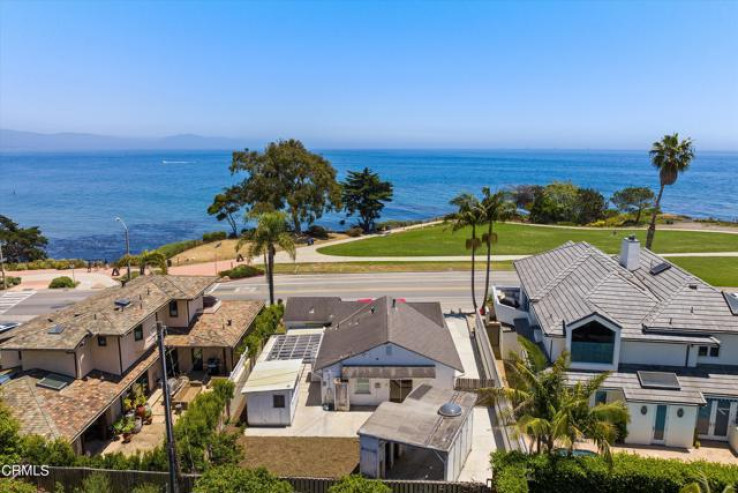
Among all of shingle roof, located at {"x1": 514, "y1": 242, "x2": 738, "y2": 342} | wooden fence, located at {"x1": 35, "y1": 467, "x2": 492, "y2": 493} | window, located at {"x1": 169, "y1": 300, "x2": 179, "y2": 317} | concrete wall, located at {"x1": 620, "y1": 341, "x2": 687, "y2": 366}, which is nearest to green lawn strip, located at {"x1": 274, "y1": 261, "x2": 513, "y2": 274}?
shingle roof, located at {"x1": 514, "y1": 242, "x2": 738, "y2": 342}

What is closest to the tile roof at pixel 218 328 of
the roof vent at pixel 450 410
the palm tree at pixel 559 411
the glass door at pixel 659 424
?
the roof vent at pixel 450 410

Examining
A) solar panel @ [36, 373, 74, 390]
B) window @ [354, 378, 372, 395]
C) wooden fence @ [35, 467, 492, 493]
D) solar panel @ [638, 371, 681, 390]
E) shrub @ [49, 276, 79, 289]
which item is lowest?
shrub @ [49, 276, 79, 289]

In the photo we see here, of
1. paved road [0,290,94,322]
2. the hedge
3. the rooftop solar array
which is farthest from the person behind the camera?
paved road [0,290,94,322]

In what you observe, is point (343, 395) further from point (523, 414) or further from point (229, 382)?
point (523, 414)

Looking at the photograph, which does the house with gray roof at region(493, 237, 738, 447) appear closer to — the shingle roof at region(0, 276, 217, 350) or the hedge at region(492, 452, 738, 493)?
the hedge at region(492, 452, 738, 493)

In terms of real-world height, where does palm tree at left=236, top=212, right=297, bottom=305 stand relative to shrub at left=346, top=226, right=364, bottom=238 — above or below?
above
